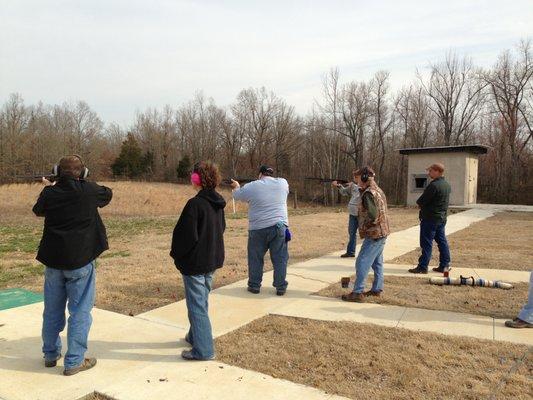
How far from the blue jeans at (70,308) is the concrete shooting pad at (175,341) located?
0.18m

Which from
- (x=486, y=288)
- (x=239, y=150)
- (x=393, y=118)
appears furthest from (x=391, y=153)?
(x=486, y=288)

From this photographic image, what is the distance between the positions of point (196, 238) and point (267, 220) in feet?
7.43

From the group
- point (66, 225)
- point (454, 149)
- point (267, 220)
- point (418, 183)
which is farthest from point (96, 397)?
point (418, 183)

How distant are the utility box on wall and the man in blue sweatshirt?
21.5 m

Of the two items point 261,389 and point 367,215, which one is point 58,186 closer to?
point 261,389

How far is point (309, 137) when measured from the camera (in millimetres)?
51969

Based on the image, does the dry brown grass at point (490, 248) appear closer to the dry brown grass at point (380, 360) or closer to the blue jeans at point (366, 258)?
the blue jeans at point (366, 258)

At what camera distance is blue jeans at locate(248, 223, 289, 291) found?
20.5ft

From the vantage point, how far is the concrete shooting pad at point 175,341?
11.6 feet

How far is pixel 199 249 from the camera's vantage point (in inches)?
159

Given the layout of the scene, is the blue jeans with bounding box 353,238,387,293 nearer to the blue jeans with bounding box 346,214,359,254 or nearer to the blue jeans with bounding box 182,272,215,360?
the blue jeans with bounding box 182,272,215,360

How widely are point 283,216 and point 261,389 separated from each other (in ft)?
9.84

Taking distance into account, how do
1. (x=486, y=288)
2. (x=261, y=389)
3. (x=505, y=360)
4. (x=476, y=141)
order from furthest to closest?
1. (x=476, y=141)
2. (x=486, y=288)
3. (x=505, y=360)
4. (x=261, y=389)

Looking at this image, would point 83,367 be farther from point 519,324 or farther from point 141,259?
point 141,259
